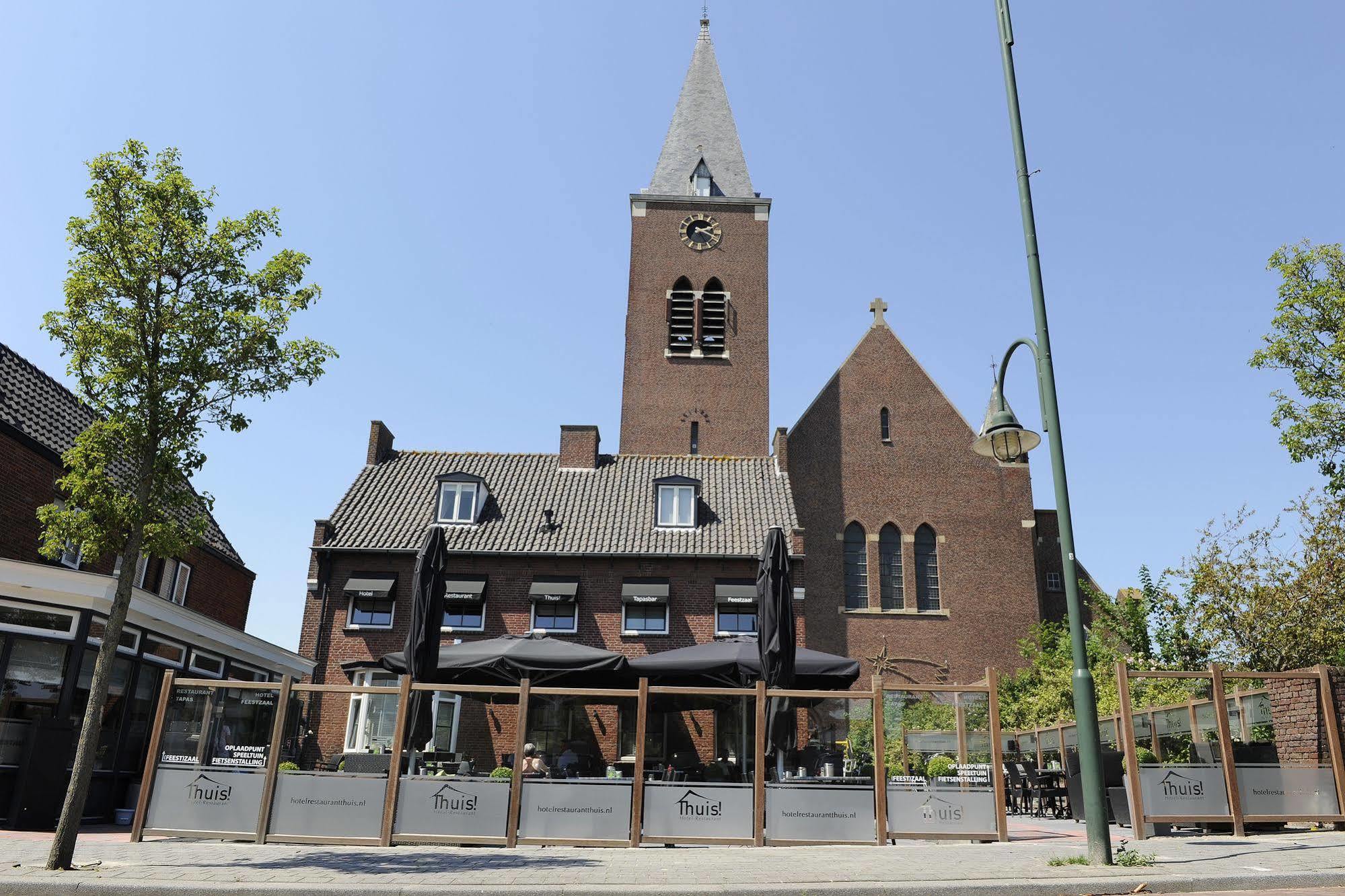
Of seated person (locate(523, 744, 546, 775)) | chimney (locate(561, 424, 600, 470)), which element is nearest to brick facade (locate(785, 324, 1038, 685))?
chimney (locate(561, 424, 600, 470))

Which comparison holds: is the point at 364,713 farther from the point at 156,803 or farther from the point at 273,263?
→ the point at 273,263

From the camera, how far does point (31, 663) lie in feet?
44.8

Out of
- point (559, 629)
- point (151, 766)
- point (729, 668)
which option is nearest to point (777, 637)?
point (729, 668)

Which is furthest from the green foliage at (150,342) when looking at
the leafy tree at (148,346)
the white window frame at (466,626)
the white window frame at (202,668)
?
the white window frame at (466,626)

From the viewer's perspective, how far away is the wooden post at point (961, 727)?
1202 cm

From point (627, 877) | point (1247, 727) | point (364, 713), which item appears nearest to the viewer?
point (627, 877)

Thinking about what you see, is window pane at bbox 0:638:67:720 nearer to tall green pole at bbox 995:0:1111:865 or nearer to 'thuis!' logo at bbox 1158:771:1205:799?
tall green pole at bbox 995:0:1111:865

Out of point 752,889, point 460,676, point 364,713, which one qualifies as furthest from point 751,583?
point 752,889

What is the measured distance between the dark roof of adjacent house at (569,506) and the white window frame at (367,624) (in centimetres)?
128

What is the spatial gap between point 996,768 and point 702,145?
3571cm

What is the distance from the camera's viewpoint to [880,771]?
11.4 m

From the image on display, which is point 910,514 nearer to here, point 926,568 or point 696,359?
point 926,568

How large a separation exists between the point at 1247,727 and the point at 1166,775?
7.75 ft

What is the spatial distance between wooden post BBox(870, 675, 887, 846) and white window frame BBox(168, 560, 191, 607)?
60.0 feet
